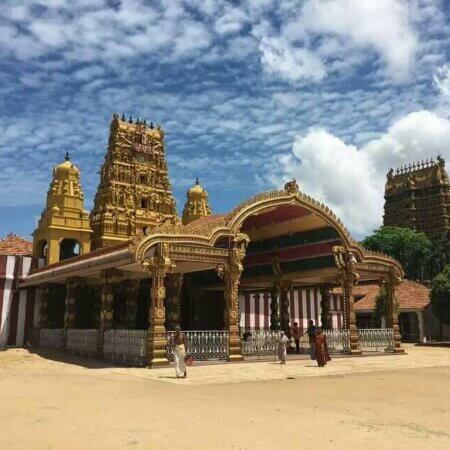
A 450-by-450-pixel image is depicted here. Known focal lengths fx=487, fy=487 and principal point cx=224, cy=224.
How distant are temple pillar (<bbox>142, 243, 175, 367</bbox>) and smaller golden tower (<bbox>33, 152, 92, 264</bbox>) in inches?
544

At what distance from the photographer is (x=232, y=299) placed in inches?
687

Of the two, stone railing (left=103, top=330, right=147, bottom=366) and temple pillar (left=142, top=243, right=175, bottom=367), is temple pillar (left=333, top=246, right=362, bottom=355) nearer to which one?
temple pillar (left=142, top=243, right=175, bottom=367)

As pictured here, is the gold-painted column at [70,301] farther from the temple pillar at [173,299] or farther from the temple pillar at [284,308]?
the temple pillar at [284,308]

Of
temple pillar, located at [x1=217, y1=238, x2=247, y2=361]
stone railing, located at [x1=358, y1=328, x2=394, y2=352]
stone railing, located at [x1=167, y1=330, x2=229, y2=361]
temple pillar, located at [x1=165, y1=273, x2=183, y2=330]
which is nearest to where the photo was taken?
stone railing, located at [x1=167, y1=330, x2=229, y2=361]

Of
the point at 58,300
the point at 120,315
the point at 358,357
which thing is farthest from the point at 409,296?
the point at 58,300

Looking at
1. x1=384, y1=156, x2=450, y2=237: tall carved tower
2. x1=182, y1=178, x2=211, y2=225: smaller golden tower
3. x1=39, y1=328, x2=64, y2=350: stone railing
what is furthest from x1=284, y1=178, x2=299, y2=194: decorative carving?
x1=384, y1=156, x2=450, y2=237: tall carved tower

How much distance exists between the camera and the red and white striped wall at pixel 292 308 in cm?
2911

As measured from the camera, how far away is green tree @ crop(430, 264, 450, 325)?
31.6 metres

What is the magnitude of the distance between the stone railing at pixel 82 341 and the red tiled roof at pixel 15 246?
36.4 feet

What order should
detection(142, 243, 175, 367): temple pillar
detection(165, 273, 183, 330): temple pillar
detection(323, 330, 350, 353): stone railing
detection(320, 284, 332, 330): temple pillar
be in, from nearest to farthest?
detection(142, 243, 175, 367): temple pillar, detection(165, 273, 183, 330): temple pillar, detection(323, 330, 350, 353): stone railing, detection(320, 284, 332, 330): temple pillar

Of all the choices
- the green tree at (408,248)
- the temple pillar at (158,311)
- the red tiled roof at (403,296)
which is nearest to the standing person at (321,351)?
the temple pillar at (158,311)

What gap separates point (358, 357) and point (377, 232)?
5436 cm

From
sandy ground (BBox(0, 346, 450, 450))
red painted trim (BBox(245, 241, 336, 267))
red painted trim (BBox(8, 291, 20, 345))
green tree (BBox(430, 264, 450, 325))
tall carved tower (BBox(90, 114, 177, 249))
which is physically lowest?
sandy ground (BBox(0, 346, 450, 450))

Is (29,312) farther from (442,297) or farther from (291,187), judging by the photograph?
(442,297)
